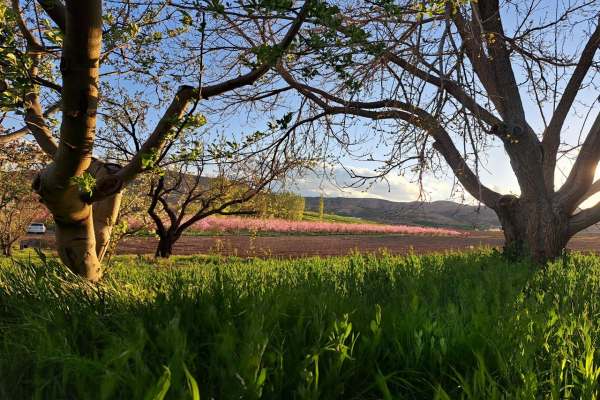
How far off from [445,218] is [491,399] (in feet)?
212

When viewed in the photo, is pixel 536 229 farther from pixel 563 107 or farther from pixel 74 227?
pixel 74 227

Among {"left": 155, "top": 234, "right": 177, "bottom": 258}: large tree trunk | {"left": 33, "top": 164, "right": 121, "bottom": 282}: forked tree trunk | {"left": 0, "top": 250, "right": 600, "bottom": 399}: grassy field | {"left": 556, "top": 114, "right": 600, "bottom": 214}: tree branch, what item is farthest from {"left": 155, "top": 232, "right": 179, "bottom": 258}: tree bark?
{"left": 556, "top": 114, "right": 600, "bottom": 214}: tree branch

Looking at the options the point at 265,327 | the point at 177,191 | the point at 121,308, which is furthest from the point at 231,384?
the point at 177,191

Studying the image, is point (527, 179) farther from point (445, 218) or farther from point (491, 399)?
point (445, 218)

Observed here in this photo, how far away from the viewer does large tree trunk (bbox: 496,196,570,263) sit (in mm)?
8195

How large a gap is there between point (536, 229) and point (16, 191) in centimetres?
1162

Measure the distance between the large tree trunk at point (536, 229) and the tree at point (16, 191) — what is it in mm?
10402

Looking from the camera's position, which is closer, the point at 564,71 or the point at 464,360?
the point at 464,360

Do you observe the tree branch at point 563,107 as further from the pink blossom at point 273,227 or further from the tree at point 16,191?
the pink blossom at point 273,227

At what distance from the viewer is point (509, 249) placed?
27.7ft

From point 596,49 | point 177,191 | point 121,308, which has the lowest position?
point 121,308

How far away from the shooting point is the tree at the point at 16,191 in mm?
10086

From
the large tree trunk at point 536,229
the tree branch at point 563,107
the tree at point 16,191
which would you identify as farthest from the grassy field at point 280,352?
the tree at point 16,191

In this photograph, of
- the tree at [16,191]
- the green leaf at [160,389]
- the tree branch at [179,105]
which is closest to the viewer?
the green leaf at [160,389]
